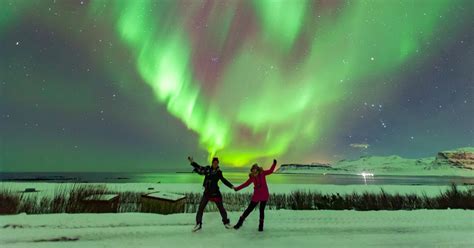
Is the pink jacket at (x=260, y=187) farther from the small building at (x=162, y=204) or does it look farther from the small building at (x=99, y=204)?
the small building at (x=99, y=204)

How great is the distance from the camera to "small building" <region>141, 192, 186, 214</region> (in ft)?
43.0

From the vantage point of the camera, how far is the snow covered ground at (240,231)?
7.27 metres

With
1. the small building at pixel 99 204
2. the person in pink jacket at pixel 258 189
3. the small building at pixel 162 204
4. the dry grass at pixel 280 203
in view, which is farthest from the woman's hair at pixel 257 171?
the small building at pixel 99 204

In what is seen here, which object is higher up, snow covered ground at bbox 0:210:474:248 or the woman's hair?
the woman's hair

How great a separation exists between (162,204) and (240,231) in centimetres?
584

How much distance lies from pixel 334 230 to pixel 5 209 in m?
11.6

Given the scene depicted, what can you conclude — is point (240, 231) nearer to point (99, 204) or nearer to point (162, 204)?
point (162, 204)

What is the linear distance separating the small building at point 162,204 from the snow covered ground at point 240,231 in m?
2.01

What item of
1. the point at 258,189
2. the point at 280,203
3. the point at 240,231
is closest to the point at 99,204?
the point at 240,231

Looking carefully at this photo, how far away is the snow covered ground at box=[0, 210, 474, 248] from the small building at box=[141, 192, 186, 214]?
6.59 ft

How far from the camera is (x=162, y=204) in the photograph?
1355 centimetres

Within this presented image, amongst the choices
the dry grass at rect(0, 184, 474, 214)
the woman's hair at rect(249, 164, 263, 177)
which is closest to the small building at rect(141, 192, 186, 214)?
the dry grass at rect(0, 184, 474, 214)

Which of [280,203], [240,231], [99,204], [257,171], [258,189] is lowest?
[240,231]

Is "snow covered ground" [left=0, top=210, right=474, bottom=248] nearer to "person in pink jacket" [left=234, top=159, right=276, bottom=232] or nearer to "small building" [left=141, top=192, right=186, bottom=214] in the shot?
"person in pink jacket" [left=234, top=159, right=276, bottom=232]
